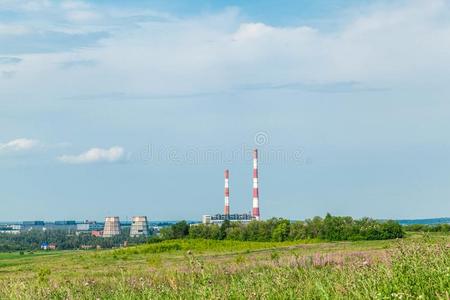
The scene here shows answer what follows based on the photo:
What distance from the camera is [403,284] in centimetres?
902

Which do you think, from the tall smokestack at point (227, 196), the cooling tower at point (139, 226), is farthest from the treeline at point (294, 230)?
the cooling tower at point (139, 226)

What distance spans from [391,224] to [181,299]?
53.3 m

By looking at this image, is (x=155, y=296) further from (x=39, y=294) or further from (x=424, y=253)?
(x=424, y=253)

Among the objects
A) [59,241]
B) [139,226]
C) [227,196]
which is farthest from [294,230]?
[139,226]

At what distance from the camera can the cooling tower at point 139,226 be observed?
619 ft

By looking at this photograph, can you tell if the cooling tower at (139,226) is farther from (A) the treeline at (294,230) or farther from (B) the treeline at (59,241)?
(A) the treeline at (294,230)

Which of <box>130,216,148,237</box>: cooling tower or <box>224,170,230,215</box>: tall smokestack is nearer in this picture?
<box>224,170,230,215</box>: tall smokestack

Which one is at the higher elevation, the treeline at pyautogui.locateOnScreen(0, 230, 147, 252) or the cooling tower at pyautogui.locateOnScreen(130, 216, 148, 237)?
the cooling tower at pyautogui.locateOnScreen(130, 216, 148, 237)

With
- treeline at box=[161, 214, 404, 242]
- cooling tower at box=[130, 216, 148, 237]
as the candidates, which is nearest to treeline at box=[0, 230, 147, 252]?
cooling tower at box=[130, 216, 148, 237]

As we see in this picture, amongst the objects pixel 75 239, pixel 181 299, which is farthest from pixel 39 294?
pixel 75 239

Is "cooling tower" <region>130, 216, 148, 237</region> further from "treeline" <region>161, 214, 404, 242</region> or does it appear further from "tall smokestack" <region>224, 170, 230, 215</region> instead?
"treeline" <region>161, 214, 404, 242</region>

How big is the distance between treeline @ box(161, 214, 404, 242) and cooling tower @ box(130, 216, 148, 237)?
11324 centimetres

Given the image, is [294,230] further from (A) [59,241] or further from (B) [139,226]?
(B) [139,226]

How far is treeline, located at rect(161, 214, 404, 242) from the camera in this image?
6106 centimetres
